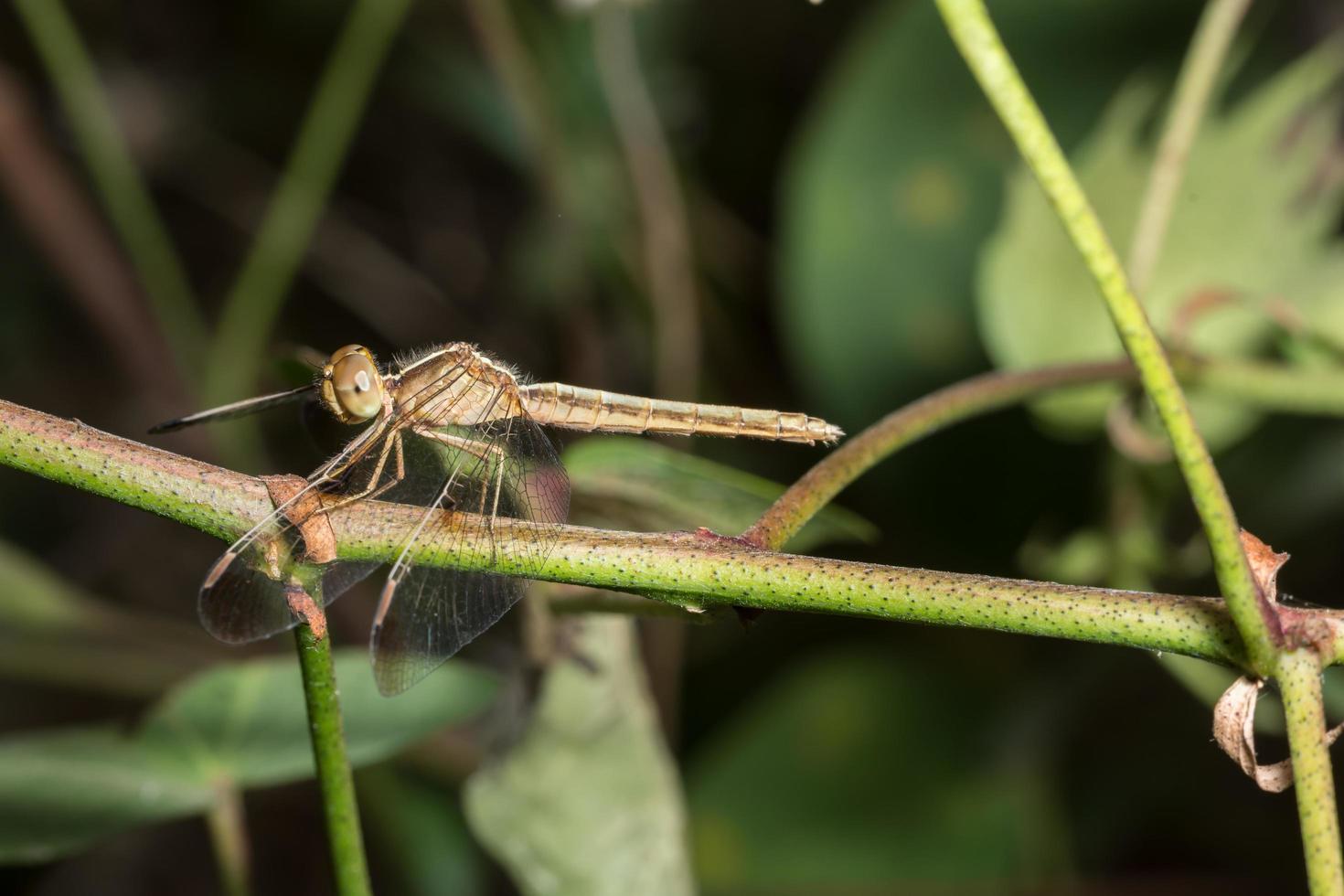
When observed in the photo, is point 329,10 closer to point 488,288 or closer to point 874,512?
point 488,288

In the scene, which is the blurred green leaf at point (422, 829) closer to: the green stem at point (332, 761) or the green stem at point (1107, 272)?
the green stem at point (332, 761)

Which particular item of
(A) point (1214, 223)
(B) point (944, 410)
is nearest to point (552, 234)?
(A) point (1214, 223)

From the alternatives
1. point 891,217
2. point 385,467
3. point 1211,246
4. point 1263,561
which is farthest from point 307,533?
point 891,217

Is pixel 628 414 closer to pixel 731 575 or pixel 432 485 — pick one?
pixel 432 485

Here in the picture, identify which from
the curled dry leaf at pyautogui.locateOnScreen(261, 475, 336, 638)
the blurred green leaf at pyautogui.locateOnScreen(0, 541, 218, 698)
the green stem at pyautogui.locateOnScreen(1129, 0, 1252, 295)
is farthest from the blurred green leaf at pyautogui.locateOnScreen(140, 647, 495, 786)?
the green stem at pyautogui.locateOnScreen(1129, 0, 1252, 295)

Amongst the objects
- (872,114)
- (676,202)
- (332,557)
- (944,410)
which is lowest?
(332,557)
